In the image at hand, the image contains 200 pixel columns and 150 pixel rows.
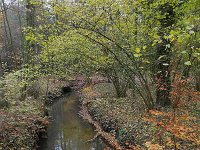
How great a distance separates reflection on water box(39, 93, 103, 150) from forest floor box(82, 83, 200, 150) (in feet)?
2.32

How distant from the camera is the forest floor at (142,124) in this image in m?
6.95

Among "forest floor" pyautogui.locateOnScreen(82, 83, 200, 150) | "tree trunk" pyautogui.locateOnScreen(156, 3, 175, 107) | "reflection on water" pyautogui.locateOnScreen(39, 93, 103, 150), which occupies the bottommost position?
"reflection on water" pyautogui.locateOnScreen(39, 93, 103, 150)

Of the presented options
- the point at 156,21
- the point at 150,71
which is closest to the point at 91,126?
the point at 150,71

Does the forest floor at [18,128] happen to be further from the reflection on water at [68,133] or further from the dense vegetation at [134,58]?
the reflection on water at [68,133]

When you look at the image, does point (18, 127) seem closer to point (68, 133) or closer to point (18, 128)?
point (18, 128)

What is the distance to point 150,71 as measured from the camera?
10633mm

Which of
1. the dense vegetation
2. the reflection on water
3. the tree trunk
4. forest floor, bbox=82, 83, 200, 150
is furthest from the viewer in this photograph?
the reflection on water

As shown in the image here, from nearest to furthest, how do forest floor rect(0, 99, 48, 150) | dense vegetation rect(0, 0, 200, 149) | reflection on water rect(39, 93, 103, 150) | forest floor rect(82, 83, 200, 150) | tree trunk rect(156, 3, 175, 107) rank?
1. forest floor rect(82, 83, 200, 150)
2. dense vegetation rect(0, 0, 200, 149)
3. forest floor rect(0, 99, 48, 150)
4. tree trunk rect(156, 3, 175, 107)
5. reflection on water rect(39, 93, 103, 150)

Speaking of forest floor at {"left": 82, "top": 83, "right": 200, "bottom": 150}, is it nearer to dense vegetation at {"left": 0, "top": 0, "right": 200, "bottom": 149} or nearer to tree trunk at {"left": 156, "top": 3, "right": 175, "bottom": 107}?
dense vegetation at {"left": 0, "top": 0, "right": 200, "bottom": 149}

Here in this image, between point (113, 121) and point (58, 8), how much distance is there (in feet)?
18.3

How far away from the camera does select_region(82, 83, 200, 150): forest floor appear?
695 centimetres

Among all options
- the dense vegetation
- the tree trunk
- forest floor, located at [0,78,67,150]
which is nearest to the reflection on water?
forest floor, located at [0,78,67,150]

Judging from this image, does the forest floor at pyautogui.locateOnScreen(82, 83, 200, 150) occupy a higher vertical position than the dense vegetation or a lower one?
lower

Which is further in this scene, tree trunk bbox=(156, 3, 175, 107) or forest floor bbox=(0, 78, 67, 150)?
tree trunk bbox=(156, 3, 175, 107)
